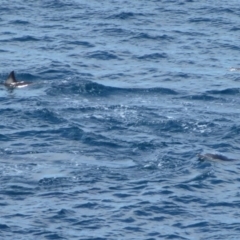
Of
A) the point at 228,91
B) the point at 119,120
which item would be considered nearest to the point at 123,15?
the point at 228,91

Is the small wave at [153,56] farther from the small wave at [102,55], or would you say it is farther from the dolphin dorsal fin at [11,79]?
the dolphin dorsal fin at [11,79]

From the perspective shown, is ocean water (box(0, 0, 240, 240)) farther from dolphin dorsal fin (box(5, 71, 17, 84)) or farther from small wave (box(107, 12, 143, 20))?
dolphin dorsal fin (box(5, 71, 17, 84))

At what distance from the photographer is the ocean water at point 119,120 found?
116ft

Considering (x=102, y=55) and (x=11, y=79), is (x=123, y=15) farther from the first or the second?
(x=11, y=79)

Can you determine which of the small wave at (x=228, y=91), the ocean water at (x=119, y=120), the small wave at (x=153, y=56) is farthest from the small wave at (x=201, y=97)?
the small wave at (x=153, y=56)

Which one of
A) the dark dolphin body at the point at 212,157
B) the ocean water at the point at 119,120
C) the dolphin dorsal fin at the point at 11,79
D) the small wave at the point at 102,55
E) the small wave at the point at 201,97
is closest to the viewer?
the ocean water at the point at 119,120

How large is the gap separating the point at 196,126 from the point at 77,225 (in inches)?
477

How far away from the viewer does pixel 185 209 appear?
118ft

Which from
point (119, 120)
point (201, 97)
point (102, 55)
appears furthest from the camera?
point (102, 55)

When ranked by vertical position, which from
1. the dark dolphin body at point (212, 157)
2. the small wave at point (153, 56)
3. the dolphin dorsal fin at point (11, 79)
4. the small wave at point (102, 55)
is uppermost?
the dolphin dorsal fin at point (11, 79)

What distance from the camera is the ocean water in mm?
35500

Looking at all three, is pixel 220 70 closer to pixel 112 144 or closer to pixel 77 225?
pixel 112 144

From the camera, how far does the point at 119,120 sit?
4578cm

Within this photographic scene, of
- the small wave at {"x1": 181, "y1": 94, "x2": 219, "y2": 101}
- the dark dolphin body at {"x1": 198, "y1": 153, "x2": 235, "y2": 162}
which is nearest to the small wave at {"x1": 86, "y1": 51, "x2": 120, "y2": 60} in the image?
the small wave at {"x1": 181, "y1": 94, "x2": 219, "y2": 101}
